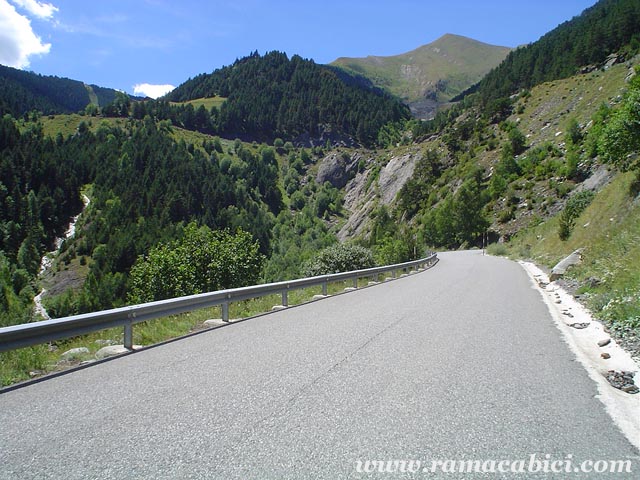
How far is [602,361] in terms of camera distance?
6.10 metres

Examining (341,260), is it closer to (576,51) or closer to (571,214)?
(571,214)

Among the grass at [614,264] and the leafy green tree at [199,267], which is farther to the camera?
the leafy green tree at [199,267]

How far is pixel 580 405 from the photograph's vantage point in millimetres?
4375

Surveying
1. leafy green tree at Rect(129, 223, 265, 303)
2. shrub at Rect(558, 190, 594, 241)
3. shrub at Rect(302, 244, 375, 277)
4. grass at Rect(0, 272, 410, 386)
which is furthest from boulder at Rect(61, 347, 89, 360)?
shrub at Rect(558, 190, 594, 241)

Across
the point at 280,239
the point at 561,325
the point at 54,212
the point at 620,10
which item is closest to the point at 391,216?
the point at 280,239

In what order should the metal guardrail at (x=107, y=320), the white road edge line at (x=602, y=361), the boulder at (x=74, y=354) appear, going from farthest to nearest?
the boulder at (x=74, y=354)
the metal guardrail at (x=107, y=320)
the white road edge line at (x=602, y=361)

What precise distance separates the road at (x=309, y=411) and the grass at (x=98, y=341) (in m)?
0.75

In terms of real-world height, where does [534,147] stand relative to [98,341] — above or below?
above

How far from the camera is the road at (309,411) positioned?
3.26m

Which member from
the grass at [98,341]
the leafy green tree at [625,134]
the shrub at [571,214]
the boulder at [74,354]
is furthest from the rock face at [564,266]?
the boulder at [74,354]

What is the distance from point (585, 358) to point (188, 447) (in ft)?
18.4

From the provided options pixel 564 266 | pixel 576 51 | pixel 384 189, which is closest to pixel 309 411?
pixel 564 266

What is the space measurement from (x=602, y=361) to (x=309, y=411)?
450 cm

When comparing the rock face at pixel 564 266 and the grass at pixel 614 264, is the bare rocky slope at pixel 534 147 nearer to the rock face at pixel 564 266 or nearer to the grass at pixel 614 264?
the grass at pixel 614 264
